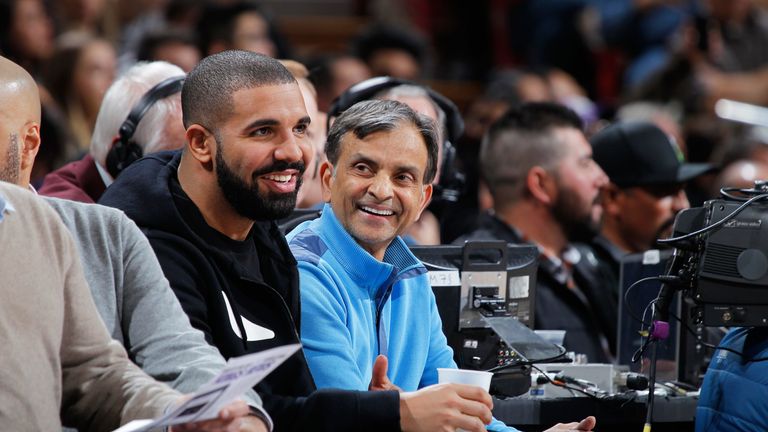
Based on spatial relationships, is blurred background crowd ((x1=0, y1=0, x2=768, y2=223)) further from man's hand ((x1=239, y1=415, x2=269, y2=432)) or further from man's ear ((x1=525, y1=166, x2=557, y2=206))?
man's hand ((x1=239, y1=415, x2=269, y2=432))

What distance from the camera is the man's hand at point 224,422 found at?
2.26 m

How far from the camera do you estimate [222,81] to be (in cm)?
Result: 290

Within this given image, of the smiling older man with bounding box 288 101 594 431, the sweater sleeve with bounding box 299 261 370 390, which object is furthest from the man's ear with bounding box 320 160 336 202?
the sweater sleeve with bounding box 299 261 370 390

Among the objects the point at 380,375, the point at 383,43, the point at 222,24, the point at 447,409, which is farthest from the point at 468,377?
the point at 383,43

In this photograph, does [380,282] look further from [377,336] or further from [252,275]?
[252,275]

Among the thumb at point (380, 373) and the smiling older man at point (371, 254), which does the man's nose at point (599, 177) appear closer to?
the smiling older man at point (371, 254)

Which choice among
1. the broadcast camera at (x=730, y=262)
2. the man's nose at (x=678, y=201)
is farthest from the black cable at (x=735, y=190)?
the man's nose at (x=678, y=201)

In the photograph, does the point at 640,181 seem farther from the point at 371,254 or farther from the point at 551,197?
the point at 371,254

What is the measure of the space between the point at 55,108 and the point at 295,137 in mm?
3899

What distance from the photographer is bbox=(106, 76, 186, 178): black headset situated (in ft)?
12.2

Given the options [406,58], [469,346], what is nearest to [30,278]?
[469,346]

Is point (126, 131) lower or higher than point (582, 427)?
higher

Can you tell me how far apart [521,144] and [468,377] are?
2337 mm

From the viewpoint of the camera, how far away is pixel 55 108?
6.57m
